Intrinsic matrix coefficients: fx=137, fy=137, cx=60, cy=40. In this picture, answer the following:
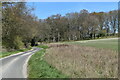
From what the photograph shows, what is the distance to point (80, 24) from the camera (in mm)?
69625

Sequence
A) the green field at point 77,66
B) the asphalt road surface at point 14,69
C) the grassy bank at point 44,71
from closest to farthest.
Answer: the green field at point 77,66, the grassy bank at point 44,71, the asphalt road surface at point 14,69

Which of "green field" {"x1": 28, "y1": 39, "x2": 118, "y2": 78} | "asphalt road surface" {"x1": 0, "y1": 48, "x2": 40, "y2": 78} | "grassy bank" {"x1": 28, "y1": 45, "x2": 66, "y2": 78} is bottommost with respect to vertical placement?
"asphalt road surface" {"x1": 0, "y1": 48, "x2": 40, "y2": 78}

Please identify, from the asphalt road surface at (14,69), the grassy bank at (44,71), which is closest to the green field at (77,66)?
the grassy bank at (44,71)

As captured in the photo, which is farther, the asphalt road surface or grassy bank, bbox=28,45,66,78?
the asphalt road surface

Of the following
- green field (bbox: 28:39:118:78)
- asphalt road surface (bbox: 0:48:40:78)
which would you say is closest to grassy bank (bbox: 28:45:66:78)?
green field (bbox: 28:39:118:78)

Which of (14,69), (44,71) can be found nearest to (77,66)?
(44,71)

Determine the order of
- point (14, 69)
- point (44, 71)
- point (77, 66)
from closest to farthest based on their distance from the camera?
point (77, 66), point (44, 71), point (14, 69)

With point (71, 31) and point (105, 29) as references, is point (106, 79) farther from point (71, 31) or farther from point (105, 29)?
point (105, 29)

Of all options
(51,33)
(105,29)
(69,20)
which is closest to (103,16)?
(105,29)

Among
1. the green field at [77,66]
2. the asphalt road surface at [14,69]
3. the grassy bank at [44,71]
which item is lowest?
the asphalt road surface at [14,69]

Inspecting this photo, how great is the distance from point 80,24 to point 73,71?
63817mm

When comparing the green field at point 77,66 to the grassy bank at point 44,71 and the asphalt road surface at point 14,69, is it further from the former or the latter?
the asphalt road surface at point 14,69

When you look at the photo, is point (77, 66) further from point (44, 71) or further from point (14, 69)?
point (14, 69)

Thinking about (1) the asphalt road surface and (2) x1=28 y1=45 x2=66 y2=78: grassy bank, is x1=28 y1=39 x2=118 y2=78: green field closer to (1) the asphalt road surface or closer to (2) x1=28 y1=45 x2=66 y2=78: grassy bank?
(2) x1=28 y1=45 x2=66 y2=78: grassy bank
